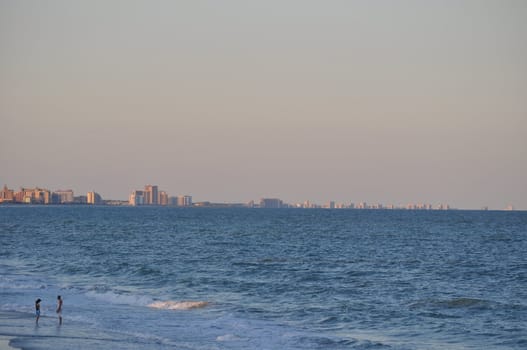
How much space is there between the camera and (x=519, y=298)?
37594 millimetres

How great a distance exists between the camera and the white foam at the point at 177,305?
3541 cm

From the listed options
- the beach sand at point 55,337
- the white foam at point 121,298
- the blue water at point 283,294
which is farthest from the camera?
the white foam at point 121,298

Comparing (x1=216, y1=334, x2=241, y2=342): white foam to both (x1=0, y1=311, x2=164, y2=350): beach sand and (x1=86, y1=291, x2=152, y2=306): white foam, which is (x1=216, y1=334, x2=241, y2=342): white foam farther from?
(x1=86, y1=291, x2=152, y2=306): white foam

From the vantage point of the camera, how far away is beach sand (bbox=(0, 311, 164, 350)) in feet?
82.9

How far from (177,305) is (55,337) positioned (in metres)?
9.59

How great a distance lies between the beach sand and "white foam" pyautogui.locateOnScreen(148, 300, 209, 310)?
557 cm

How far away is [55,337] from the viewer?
27109mm

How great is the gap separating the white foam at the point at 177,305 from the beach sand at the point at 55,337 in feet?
18.3

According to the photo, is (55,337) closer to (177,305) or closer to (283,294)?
(177,305)

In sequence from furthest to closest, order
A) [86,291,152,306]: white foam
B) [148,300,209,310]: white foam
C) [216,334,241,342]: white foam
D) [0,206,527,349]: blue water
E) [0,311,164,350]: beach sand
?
[86,291,152,306]: white foam
[148,300,209,310]: white foam
[0,206,527,349]: blue water
[216,334,241,342]: white foam
[0,311,164,350]: beach sand

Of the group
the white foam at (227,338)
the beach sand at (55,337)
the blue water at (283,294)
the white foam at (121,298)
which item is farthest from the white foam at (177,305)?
the white foam at (227,338)

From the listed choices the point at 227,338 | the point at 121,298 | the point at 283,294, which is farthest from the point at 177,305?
the point at 227,338

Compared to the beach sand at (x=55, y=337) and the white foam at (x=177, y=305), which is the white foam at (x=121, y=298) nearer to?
the white foam at (x=177, y=305)

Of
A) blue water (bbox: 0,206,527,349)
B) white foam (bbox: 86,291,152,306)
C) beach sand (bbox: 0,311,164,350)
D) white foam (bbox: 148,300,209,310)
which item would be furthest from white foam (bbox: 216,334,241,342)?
white foam (bbox: 86,291,152,306)
